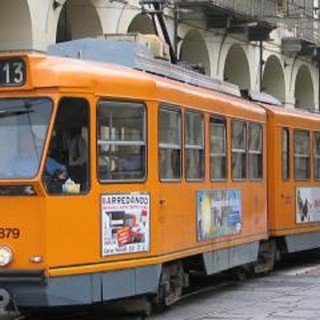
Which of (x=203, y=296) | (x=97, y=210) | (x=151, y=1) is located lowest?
(x=203, y=296)

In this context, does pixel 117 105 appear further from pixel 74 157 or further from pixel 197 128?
pixel 197 128

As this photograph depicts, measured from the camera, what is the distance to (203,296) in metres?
12.9

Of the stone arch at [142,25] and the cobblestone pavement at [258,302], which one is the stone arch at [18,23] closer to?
the stone arch at [142,25]

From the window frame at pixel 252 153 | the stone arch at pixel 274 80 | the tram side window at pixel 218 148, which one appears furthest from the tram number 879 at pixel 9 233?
the stone arch at pixel 274 80

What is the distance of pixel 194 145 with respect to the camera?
11484 millimetres

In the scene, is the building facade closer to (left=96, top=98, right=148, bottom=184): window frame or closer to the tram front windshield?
(left=96, top=98, right=148, bottom=184): window frame

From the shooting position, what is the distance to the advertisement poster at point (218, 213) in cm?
1178

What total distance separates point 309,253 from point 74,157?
11.0 metres

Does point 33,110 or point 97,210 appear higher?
point 33,110

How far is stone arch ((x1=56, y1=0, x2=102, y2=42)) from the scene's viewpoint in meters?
21.2

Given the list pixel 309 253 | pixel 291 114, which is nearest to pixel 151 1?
pixel 291 114

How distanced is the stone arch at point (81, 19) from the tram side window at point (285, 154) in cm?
699

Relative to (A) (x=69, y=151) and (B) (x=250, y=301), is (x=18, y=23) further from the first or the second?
(A) (x=69, y=151)

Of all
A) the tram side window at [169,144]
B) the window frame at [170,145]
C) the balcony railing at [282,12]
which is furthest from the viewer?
the balcony railing at [282,12]
